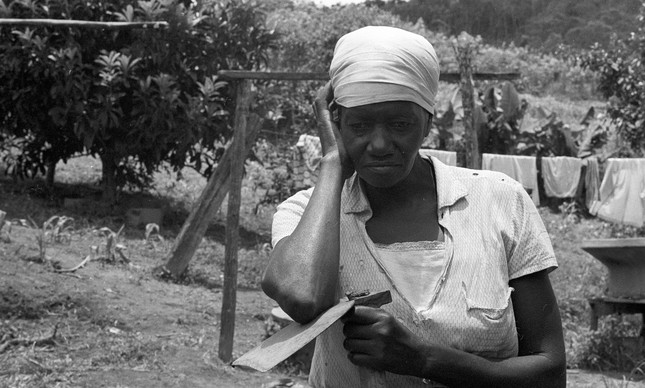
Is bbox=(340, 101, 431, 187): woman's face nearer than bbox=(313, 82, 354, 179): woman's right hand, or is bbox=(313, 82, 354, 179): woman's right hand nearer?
bbox=(340, 101, 431, 187): woman's face

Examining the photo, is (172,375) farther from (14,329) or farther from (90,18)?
(90,18)

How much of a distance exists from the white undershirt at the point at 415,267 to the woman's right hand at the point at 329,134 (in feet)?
0.71

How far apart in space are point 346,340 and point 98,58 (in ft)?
28.7

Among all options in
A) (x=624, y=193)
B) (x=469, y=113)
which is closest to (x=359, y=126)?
(x=469, y=113)

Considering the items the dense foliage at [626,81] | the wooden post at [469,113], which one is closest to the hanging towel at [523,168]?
the dense foliage at [626,81]

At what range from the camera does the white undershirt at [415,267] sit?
1.72 metres

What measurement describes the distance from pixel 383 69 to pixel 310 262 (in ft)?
1.32

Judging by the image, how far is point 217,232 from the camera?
1058 centimetres

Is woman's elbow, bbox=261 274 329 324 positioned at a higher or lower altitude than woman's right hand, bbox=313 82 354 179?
lower

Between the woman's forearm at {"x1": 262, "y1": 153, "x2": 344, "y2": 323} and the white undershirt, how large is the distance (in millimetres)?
106

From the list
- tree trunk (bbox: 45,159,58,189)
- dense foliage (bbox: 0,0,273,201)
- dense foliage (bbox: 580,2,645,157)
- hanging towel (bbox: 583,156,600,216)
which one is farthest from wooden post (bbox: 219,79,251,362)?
hanging towel (bbox: 583,156,600,216)

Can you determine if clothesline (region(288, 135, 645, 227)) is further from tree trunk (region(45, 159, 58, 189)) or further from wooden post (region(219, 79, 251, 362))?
wooden post (region(219, 79, 251, 362))

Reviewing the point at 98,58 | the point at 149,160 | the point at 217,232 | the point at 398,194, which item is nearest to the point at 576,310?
the point at 217,232

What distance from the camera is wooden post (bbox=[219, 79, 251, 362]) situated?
6.28 metres
